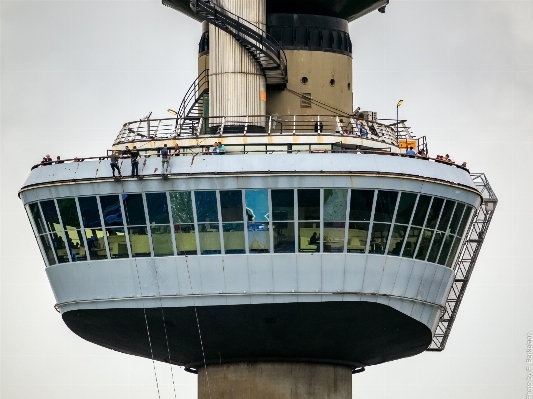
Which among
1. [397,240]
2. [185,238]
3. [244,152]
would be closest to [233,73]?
[244,152]

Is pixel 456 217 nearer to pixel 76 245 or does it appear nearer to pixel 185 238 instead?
pixel 185 238

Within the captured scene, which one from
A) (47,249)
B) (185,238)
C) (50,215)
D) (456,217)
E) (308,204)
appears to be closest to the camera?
(308,204)

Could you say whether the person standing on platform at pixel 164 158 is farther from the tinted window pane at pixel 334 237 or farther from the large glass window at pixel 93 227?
the tinted window pane at pixel 334 237

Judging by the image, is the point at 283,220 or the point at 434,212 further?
the point at 434,212

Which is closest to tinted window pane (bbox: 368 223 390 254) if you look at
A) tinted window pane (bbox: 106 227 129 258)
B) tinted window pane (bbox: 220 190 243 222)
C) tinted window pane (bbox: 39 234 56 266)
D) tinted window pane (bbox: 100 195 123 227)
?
tinted window pane (bbox: 220 190 243 222)

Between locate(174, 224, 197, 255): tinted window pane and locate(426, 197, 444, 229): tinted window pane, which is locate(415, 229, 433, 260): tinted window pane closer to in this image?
locate(426, 197, 444, 229): tinted window pane

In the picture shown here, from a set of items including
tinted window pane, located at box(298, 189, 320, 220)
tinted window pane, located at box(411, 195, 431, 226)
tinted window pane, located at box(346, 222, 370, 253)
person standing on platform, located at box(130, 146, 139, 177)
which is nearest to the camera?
tinted window pane, located at box(298, 189, 320, 220)
